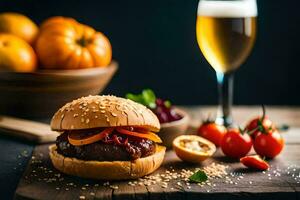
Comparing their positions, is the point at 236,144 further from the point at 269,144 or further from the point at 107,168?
the point at 107,168

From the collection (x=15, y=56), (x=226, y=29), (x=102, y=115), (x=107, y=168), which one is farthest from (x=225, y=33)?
(x=15, y=56)

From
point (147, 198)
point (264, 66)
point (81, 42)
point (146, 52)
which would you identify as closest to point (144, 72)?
point (146, 52)

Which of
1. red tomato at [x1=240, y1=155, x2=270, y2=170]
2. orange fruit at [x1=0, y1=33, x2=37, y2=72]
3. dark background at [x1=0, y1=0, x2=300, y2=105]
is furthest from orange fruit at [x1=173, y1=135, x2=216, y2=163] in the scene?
dark background at [x1=0, y1=0, x2=300, y2=105]

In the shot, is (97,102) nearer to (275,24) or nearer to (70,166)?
(70,166)

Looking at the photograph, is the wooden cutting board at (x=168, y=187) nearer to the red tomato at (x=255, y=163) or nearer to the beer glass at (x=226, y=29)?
the red tomato at (x=255, y=163)

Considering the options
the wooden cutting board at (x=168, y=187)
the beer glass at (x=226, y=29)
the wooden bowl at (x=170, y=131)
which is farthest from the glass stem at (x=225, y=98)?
the wooden cutting board at (x=168, y=187)
